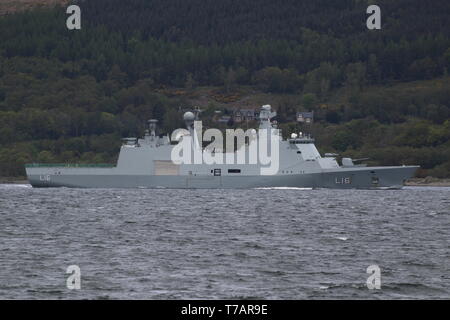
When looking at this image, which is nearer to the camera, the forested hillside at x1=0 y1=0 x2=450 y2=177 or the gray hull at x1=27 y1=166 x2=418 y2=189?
the gray hull at x1=27 y1=166 x2=418 y2=189

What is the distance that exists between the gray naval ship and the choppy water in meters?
15.2

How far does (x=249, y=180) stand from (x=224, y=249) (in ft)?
142

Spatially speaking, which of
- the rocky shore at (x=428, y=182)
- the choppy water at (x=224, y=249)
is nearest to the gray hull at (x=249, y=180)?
the choppy water at (x=224, y=249)

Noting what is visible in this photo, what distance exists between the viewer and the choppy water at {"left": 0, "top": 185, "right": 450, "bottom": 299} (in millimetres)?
25141

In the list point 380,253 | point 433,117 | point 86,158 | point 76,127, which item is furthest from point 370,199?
point 76,127

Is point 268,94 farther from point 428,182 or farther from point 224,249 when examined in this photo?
point 224,249

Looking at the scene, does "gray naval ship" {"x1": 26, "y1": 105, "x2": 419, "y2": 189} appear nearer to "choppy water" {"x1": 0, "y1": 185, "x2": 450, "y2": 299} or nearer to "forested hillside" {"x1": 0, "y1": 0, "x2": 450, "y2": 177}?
"choppy water" {"x1": 0, "y1": 185, "x2": 450, "y2": 299}

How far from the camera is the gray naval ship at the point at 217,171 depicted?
74.9m

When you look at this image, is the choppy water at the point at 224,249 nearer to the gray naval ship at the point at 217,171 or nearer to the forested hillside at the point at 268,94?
the gray naval ship at the point at 217,171

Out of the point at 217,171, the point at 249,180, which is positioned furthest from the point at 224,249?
the point at 217,171

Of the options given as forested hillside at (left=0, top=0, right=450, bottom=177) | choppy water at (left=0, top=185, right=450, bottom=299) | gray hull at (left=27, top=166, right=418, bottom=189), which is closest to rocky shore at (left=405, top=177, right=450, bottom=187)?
forested hillside at (left=0, top=0, right=450, bottom=177)

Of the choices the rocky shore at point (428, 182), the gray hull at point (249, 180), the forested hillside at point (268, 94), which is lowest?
the rocky shore at point (428, 182)

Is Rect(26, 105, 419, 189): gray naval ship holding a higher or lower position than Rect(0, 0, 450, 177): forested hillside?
lower

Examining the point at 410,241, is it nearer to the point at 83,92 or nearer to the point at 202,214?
the point at 202,214
